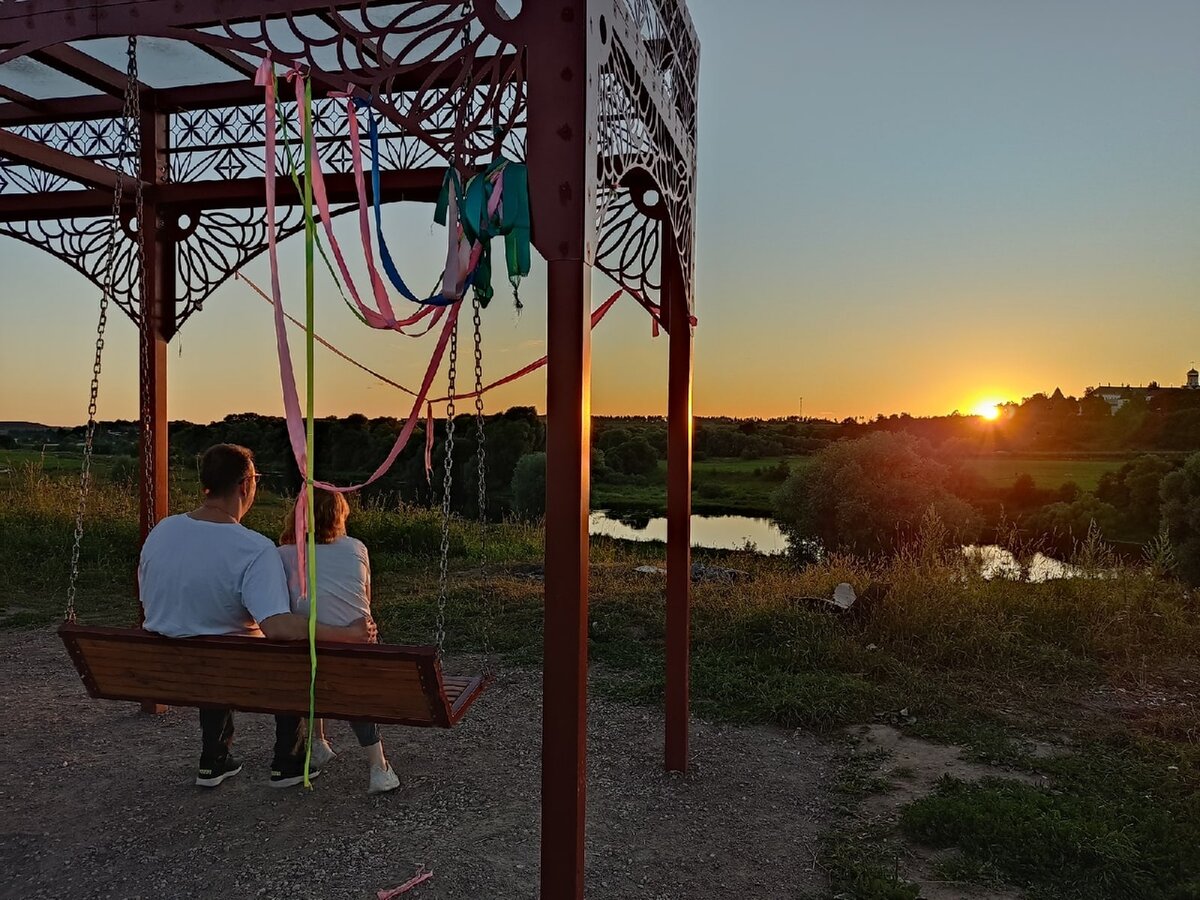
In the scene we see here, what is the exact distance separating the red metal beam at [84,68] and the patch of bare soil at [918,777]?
5.49 m

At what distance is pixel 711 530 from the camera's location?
2270cm

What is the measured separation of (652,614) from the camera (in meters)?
7.43

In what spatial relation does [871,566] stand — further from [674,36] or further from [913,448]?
[913,448]

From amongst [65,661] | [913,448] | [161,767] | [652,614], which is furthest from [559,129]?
[913,448]

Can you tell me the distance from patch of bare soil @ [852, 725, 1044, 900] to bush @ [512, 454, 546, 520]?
1511 cm

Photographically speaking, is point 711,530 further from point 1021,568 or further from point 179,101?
point 179,101

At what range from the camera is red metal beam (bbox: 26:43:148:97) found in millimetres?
4645

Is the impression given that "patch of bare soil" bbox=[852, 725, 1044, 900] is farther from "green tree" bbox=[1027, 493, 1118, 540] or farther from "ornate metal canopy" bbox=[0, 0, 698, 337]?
"green tree" bbox=[1027, 493, 1118, 540]

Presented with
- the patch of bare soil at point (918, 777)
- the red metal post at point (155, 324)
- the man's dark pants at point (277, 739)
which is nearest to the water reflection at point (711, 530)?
the patch of bare soil at point (918, 777)

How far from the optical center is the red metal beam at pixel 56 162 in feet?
15.5

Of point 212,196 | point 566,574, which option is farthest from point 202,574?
point 212,196

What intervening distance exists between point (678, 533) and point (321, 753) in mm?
2087

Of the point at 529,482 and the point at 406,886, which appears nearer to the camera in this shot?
the point at 406,886

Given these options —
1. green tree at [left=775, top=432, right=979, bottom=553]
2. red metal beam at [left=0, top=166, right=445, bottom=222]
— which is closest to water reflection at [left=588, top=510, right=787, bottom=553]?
green tree at [left=775, top=432, right=979, bottom=553]
